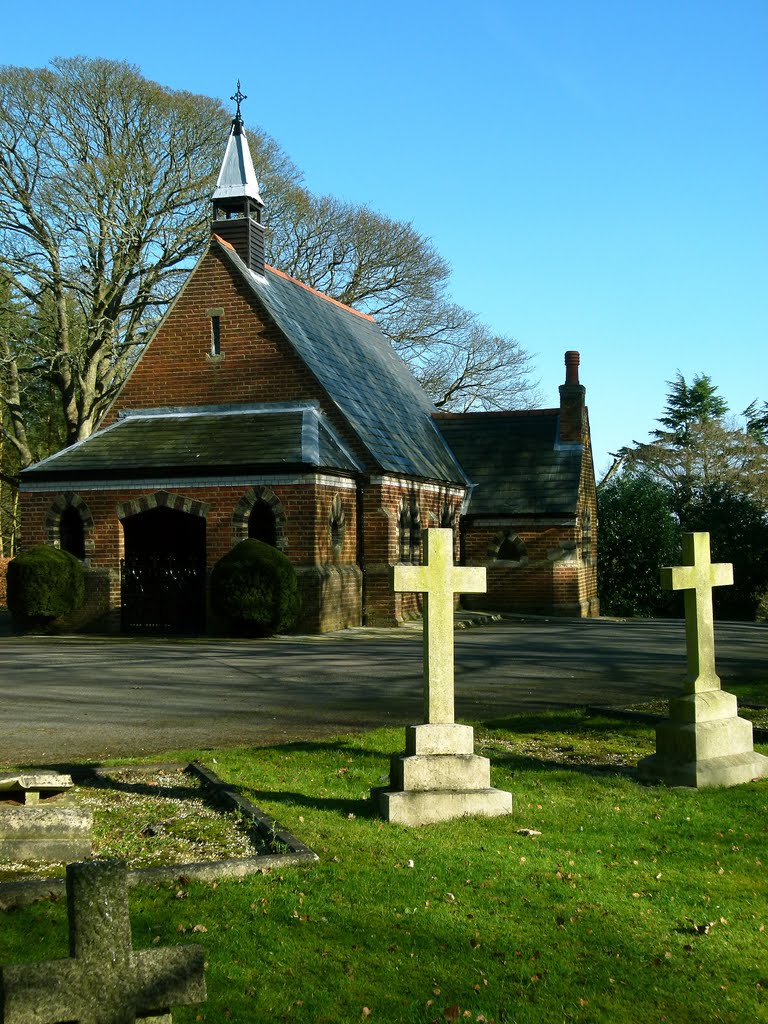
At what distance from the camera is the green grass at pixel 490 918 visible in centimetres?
453

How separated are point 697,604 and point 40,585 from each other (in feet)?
55.2

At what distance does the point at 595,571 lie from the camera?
33.0 meters

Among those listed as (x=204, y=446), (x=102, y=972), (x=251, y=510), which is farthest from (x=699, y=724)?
(x=204, y=446)

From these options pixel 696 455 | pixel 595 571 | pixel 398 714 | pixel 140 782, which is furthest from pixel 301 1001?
pixel 696 455

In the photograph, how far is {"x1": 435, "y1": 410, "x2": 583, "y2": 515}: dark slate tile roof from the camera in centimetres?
2978

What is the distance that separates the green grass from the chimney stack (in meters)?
23.8

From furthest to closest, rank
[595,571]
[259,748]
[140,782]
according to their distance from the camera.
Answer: [595,571]
[259,748]
[140,782]

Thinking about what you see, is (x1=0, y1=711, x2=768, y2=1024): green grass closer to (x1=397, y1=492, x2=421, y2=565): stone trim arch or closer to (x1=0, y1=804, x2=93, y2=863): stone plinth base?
(x1=0, y1=804, x2=93, y2=863): stone plinth base

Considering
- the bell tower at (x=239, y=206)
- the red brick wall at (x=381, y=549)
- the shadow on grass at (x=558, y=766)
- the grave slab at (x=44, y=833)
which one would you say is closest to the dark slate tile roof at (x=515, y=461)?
the red brick wall at (x=381, y=549)

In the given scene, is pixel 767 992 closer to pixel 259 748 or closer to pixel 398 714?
pixel 259 748

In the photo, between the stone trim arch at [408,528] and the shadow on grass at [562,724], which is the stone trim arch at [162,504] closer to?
the stone trim arch at [408,528]

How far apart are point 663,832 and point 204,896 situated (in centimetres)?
315

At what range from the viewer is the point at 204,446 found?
77.9ft

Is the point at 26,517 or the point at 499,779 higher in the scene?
the point at 26,517
